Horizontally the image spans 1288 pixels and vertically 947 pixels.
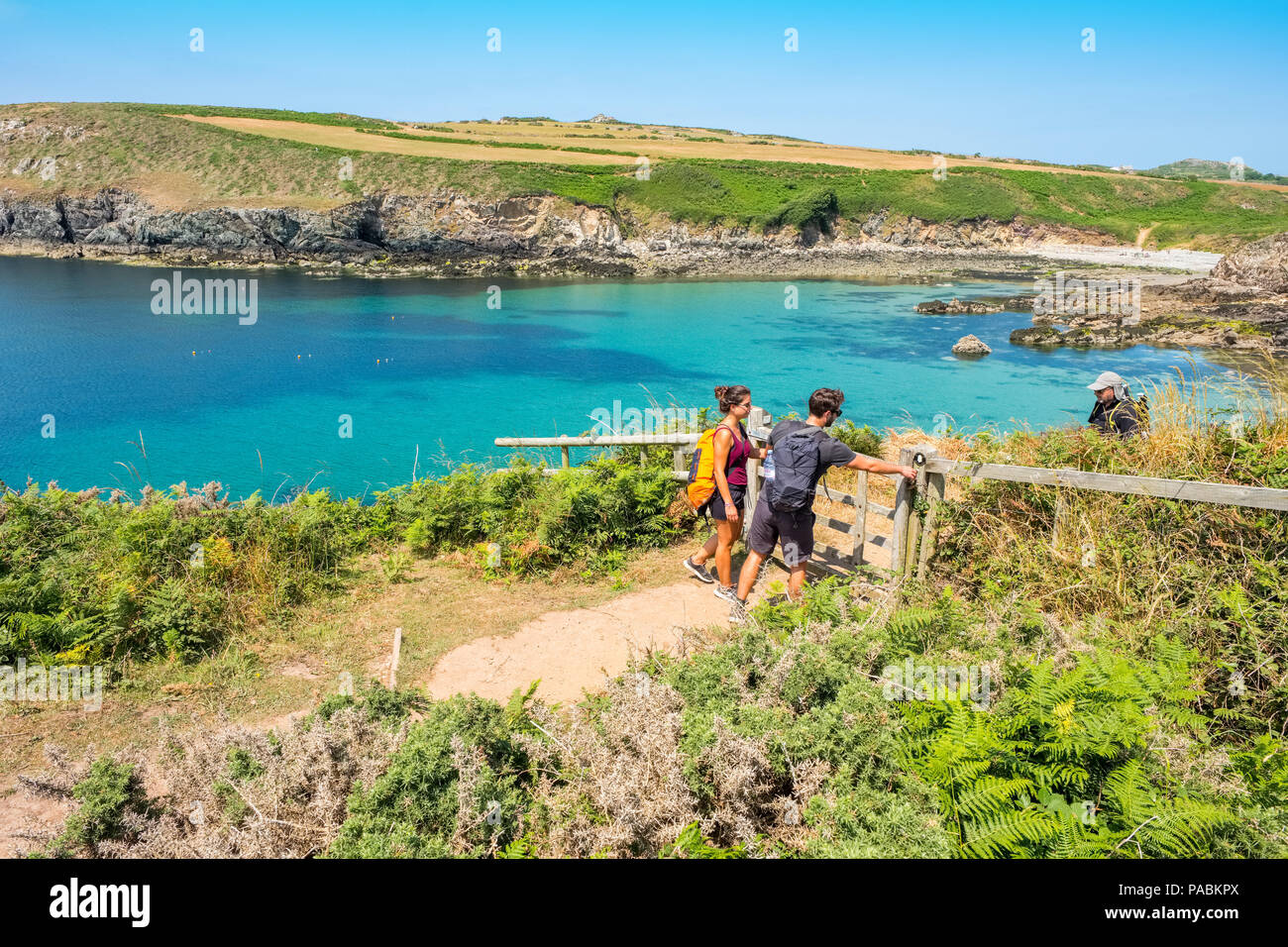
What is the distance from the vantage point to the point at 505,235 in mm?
64062

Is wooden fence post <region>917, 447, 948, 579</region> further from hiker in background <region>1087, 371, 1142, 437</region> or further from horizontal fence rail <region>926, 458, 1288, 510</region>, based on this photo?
hiker in background <region>1087, 371, 1142, 437</region>

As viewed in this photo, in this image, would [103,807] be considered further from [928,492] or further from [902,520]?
[928,492]

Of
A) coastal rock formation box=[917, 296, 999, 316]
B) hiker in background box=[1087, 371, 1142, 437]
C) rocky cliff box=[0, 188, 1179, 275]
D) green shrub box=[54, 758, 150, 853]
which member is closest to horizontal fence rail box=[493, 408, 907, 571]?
hiker in background box=[1087, 371, 1142, 437]

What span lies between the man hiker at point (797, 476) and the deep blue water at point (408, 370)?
338 inches

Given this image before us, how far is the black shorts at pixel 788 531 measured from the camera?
6379mm

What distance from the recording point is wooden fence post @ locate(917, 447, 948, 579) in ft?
21.1

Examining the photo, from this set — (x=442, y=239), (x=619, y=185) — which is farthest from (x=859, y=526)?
(x=619, y=185)

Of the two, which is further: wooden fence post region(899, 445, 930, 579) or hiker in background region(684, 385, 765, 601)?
hiker in background region(684, 385, 765, 601)

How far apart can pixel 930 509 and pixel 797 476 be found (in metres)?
1.30

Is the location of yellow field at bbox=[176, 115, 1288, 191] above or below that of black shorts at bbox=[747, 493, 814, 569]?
above

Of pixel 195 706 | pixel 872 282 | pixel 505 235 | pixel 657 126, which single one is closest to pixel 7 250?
pixel 505 235

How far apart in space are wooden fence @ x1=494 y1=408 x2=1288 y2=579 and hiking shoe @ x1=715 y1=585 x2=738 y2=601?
1.06 m

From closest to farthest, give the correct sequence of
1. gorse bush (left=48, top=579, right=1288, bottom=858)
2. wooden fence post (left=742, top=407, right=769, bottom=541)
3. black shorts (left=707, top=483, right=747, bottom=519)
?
gorse bush (left=48, top=579, right=1288, bottom=858) → black shorts (left=707, top=483, right=747, bottom=519) → wooden fence post (left=742, top=407, right=769, bottom=541)

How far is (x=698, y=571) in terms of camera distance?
311 inches
